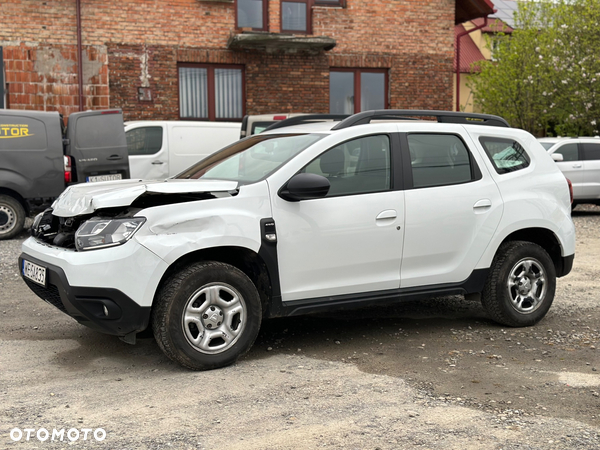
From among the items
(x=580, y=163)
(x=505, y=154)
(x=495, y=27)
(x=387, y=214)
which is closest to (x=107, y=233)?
(x=387, y=214)

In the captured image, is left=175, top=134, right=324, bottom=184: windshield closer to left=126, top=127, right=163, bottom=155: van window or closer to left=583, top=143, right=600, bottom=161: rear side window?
left=126, top=127, right=163, bottom=155: van window

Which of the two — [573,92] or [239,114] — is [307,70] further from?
[573,92]

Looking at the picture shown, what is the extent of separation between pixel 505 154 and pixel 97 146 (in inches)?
307

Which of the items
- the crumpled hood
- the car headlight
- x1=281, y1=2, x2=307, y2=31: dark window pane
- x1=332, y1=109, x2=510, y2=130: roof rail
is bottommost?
the car headlight

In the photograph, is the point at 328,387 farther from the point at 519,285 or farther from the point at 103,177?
the point at 103,177

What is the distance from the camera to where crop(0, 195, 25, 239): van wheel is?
11523mm

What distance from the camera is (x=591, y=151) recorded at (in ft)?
53.3

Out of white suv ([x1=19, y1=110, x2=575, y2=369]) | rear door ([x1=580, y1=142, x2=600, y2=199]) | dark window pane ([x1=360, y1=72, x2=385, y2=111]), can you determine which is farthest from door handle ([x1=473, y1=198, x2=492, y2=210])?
dark window pane ([x1=360, y1=72, x2=385, y2=111])

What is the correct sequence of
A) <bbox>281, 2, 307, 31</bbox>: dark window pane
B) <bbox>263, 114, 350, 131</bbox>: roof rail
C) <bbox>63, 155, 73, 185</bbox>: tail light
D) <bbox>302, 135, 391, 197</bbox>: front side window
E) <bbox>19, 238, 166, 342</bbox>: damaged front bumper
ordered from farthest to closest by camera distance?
<bbox>281, 2, 307, 31</bbox>: dark window pane < <bbox>63, 155, 73, 185</bbox>: tail light < <bbox>263, 114, 350, 131</bbox>: roof rail < <bbox>302, 135, 391, 197</bbox>: front side window < <bbox>19, 238, 166, 342</bbox>: damaged front bumper

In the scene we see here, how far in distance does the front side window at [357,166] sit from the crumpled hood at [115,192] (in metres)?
0.70

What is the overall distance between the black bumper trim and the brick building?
13.1 m

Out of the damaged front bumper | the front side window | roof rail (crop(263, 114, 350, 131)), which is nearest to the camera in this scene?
the damaged front bumper

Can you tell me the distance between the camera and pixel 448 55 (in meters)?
19.7

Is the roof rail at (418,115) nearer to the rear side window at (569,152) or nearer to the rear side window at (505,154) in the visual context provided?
the rear side window at (505,154)
